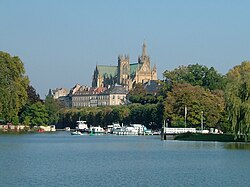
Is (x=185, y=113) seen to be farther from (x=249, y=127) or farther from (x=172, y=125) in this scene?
(x=249, y=127)

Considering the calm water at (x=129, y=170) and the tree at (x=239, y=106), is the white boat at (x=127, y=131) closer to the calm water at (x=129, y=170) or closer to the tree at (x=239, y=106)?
the tree at (x=239, y=106)

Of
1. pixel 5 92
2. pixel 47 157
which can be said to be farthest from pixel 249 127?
pixel 5 92

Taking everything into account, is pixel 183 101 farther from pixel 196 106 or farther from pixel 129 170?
pixel 129 170

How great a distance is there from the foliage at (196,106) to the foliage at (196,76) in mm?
15665

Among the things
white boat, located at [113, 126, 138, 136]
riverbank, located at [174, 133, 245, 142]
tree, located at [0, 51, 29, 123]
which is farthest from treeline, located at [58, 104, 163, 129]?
riverbank, located at [174, 133, 245, 142]

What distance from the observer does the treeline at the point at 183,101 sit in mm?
58238

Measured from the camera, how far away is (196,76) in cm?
11169

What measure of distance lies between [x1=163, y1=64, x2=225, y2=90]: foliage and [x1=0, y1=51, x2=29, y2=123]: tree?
25.8 metres

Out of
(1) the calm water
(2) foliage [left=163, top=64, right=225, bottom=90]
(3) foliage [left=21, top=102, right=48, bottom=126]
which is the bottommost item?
(1) the calm water

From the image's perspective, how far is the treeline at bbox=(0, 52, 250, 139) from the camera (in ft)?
191

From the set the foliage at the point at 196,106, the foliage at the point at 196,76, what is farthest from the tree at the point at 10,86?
the foliage at the point at 196,76

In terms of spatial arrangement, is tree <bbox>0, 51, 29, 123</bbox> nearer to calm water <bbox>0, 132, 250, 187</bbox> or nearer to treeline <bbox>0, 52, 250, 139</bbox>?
treeline <bbox>0, 52, 250, 139</bbox>

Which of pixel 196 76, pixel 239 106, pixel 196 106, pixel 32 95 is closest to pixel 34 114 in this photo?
pixel 32 95

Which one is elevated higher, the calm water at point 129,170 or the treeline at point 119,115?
the treeline at point 119,115
